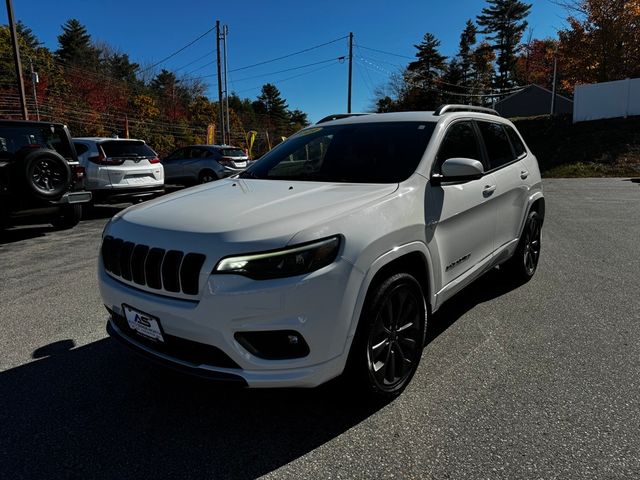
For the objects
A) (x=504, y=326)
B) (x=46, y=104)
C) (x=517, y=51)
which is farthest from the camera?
(x=517, y=51)

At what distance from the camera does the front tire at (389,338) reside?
250cm

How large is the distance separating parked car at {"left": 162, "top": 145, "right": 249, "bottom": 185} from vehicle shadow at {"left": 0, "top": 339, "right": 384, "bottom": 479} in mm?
11372

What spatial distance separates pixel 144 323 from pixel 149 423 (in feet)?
1.92

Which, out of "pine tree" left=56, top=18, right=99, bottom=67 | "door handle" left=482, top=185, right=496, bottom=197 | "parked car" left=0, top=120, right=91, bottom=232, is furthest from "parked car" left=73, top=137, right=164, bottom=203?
"pine tree" left=56, top=18, right=99, bottom=67

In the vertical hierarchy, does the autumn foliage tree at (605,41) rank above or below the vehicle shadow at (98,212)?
above

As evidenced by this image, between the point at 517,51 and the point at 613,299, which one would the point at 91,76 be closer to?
the point at 613,299

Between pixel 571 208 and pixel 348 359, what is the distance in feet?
32.4

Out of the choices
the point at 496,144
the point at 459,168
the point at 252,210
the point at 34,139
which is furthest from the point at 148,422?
the point at 34,139

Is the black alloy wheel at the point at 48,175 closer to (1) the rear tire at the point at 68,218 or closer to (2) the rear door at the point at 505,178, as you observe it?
(1) the rear tire at the point at 68,218

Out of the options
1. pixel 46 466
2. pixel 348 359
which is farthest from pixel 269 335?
pixel 46 466

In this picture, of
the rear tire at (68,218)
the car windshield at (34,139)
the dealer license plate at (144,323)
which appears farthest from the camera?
the rear tire at (68,218)

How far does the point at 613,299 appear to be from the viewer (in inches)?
176

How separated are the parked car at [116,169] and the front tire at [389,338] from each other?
27.9ft

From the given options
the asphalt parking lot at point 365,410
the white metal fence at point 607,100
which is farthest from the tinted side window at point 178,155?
the white metal fence at point 607,100
